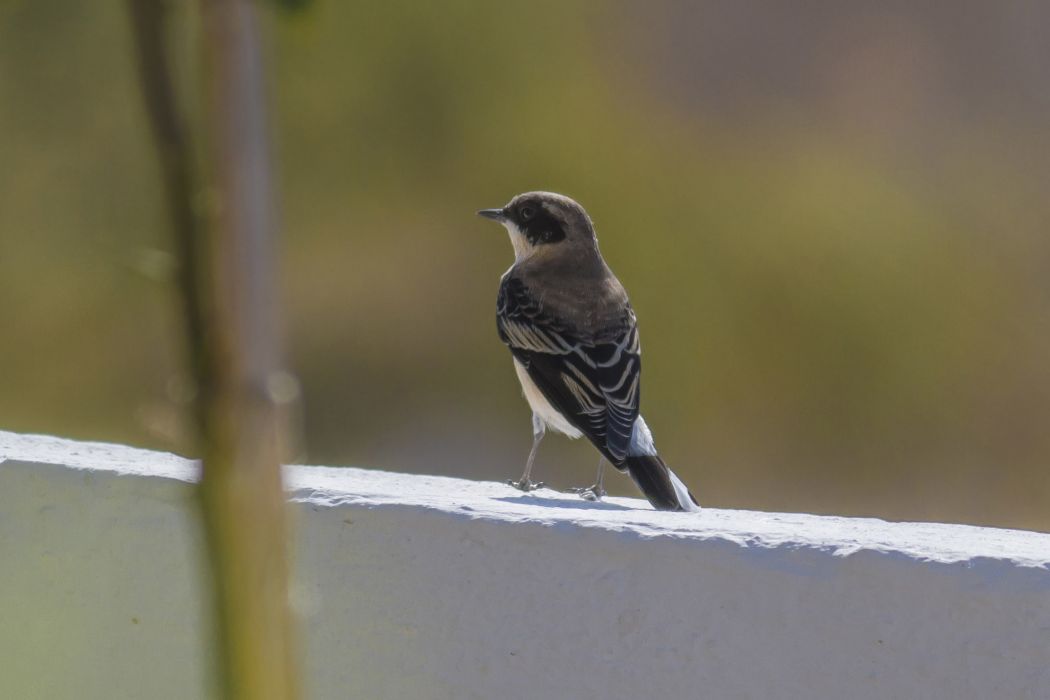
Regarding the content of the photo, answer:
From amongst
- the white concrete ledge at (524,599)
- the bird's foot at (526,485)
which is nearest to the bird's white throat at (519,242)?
the bird's foot at (526,485)

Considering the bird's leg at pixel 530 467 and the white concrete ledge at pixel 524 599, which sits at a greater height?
the bird's leg at pixel 530 467

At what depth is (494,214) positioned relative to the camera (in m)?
5.62

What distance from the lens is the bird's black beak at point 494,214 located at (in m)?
5.56

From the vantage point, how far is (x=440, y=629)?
2643mm

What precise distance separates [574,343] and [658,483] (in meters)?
0.72

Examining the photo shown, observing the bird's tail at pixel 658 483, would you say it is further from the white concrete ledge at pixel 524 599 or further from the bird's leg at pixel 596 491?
the white concrete ledge at pixel 524 599

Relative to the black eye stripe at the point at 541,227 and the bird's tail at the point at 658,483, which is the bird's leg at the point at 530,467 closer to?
the bird's tail at the point at 658,483

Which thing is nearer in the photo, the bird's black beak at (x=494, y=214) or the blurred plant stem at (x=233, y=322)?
the blurred plant stem at (x=233, y=322)

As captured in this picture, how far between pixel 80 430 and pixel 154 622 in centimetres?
750

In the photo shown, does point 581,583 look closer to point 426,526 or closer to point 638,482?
Result: point 426,526

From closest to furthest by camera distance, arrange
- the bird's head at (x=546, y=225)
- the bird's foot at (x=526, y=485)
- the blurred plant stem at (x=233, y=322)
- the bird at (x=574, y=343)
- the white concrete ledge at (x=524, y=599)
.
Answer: the blurred plant stem at (x=233, y=322) → the white concrete ledge at (x=524, y=599) → the bird's foot at (x=526, y=485) → the bird at (x=574, y=343) → the bird's head at (x=546, y=225)

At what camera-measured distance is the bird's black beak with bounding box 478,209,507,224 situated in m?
5.56

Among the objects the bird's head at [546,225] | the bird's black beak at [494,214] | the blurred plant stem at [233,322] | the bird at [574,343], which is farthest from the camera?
the bird's black beak at [494,214]

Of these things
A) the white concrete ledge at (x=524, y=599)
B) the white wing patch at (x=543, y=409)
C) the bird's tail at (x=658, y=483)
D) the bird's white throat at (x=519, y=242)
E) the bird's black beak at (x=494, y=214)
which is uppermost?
the bird's black beak at (x=494, y=214)
